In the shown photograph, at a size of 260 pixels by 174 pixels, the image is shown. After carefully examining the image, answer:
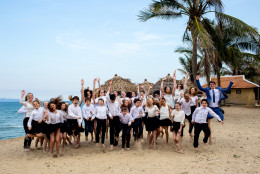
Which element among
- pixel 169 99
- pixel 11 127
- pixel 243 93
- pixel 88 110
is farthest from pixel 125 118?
pixel 243 93

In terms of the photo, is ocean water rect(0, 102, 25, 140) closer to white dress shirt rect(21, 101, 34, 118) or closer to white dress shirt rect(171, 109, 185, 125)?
white dress shirt rect(21, 101, 34, 118)

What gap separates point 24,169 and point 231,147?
21.7 ft

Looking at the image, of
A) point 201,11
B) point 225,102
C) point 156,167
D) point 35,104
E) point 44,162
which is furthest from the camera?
point 225,102

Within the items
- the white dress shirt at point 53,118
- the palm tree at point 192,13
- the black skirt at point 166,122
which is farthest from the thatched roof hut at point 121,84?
the white dress shirt at point 53,118

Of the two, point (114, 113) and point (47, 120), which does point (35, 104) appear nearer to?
point (47, 120)

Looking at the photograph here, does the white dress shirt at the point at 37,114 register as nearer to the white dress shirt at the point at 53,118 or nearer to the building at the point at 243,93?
the white dress shirt at the point at 53,118

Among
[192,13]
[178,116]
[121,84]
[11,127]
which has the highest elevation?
[192,13]

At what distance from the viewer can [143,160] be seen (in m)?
6.27

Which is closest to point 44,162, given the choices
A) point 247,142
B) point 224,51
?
point 247,142

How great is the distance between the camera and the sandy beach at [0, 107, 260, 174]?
5.50m

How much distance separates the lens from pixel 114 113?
306 inches

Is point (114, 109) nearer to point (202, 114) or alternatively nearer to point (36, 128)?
point (36, 128)

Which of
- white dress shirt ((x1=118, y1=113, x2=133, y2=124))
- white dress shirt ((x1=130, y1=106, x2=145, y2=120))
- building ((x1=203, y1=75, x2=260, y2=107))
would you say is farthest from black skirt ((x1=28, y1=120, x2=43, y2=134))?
building ((x1=203, y1=75, x2=260, y2=107))

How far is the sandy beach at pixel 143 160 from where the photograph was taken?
18.0 ft
